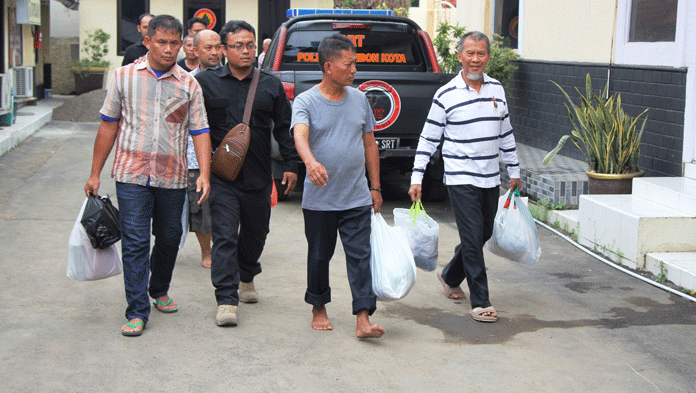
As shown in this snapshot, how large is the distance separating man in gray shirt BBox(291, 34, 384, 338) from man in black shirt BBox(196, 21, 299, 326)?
0.36 metres

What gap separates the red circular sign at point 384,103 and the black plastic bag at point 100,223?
4173 millimetres

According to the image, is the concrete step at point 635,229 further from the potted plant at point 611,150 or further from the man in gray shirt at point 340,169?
the man in gray shirt at point 340,169

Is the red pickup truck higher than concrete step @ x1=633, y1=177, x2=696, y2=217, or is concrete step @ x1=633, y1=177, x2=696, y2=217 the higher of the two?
the red pickup truck

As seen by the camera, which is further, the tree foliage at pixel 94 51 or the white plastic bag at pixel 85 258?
the tree foliage at pixel 94 51

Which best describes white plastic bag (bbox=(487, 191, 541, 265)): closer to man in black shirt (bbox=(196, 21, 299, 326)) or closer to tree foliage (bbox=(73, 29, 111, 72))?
man in black shirt (bbox=(196, 21, 299, 326))

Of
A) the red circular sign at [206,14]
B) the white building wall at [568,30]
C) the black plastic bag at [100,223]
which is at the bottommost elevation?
the black plastic bag at [100,223]

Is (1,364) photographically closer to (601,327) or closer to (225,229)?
(225,229)

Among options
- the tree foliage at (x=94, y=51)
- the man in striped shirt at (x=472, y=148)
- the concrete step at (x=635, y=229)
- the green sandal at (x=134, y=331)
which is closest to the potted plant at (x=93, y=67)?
the tree foliage at (x=94, y=51)

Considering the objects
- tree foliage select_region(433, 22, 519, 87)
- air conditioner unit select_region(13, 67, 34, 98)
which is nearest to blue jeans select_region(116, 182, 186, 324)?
tree foliage select_region(433, 22, 519, 87)

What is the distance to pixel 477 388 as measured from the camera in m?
4.38

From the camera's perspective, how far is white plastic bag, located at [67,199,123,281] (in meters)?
5.23

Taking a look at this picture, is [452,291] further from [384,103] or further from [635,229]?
[384,103]

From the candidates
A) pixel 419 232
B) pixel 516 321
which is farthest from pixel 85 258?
pixel 516 321

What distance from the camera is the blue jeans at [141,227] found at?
5.13m
